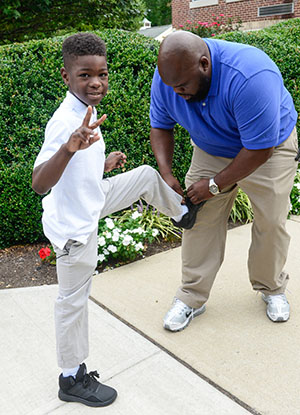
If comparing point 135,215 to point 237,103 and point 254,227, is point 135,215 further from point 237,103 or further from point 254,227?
point 237,103

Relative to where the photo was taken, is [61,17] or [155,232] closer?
[155,232]

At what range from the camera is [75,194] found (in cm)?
175

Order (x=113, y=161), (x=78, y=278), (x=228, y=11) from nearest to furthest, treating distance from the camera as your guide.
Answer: (x=78, y=278) < (x=113, y=161) < (x=228, y=11)

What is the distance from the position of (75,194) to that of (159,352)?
1211mm

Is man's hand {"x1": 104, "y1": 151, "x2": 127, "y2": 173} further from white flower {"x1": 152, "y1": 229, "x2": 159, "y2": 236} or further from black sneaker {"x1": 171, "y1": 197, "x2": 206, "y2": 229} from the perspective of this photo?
white flower {"x1": 152, "y1": 229, "x2": 159, "y2": 236}

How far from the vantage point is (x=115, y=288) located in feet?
10.5

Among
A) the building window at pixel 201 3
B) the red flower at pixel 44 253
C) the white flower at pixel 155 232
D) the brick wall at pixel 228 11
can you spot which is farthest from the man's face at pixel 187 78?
the building window at pixel 201 3

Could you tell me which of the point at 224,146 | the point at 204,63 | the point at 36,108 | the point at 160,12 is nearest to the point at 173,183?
the point at 224,146

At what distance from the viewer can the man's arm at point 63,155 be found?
58.7 inches

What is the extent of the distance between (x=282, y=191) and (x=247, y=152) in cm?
Result: 48

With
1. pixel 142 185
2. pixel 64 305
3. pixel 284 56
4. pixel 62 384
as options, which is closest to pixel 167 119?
pixel 142 185

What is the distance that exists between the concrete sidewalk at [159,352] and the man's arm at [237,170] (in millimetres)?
930

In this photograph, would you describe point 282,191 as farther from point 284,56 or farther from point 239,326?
point 284,56

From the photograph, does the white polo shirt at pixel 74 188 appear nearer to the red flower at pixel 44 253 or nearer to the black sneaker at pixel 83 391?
the black sneaker at pixel 83 391
